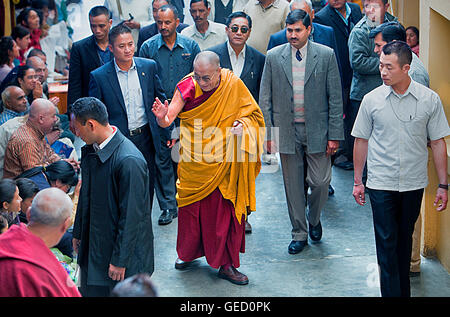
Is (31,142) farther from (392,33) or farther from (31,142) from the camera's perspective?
(392,33)

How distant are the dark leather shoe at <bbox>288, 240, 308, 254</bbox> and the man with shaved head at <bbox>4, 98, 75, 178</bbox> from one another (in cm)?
240

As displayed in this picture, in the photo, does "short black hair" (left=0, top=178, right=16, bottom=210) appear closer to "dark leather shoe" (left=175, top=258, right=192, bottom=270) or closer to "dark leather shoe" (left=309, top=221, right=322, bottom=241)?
"dark leather shoe" (left=175, top=258, right=192, bottom=270)

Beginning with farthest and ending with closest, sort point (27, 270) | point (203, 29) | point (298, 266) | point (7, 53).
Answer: point (7, 53) < point (203, 29) < point (298, 266) < point (27, 270)

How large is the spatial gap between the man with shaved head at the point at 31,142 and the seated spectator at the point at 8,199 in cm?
110

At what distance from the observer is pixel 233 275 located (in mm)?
5316

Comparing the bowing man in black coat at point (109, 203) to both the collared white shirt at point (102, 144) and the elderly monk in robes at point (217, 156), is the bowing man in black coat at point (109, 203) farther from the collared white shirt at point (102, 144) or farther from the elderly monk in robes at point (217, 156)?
the elderly monk in robes at point (217, 156)

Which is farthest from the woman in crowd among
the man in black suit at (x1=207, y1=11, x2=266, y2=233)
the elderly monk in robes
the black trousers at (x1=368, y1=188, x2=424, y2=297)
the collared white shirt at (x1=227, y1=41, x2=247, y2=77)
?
the black trousers at (x1=368, y1=188, x2=424, y2=297)

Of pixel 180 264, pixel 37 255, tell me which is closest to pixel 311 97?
pixel 180 264

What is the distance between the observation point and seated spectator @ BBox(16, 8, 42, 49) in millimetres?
10734

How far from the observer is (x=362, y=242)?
5969 millimetres

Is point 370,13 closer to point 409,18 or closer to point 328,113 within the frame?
point 409,18

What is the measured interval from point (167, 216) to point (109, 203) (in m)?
2.61

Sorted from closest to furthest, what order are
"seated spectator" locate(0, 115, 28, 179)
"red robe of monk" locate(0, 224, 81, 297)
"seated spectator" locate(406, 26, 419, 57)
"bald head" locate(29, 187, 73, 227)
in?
"red robe of monk" locate(0, 224, 81, 297) → "bald head" locate(29, 187, 73, 227) → "seated spectator" locate(0, 115, 28, 179) → "seated spectator" locate(406, 26, 419, 57)
